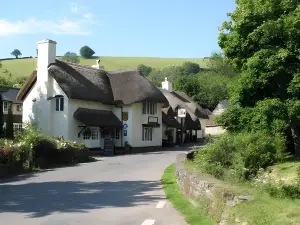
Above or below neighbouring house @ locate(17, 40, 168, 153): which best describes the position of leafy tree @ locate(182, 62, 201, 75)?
above

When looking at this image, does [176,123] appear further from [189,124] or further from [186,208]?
[186,208]

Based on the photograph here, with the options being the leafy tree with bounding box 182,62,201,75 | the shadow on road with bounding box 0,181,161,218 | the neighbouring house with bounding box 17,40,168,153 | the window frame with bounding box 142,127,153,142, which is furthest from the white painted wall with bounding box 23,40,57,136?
the leafy tree with bounding box 182,62,201,75

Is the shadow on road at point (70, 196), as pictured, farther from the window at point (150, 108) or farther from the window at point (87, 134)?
the window at point (150, 108)

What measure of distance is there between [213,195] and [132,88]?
107 feet

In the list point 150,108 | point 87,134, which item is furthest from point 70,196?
point 150,108

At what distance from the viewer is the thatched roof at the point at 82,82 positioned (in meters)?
35.8

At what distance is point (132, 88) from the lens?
134ft

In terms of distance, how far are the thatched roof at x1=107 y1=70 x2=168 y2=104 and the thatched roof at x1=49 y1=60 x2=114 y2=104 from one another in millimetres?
784

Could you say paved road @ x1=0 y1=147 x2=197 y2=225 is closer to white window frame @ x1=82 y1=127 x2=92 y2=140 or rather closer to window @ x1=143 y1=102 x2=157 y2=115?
white window frame @ x1=82 y1=127 x2=92 y2=140

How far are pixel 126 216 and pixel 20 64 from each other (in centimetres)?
10192

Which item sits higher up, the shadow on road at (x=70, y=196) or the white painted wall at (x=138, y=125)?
the white painted wall at (x=138, y=125)

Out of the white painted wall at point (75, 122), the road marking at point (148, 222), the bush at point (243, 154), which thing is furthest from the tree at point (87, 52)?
the road marking at point (148, 222)

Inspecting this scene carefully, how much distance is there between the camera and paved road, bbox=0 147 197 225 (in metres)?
9.37

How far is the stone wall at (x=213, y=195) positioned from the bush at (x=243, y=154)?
3472 millimetres
